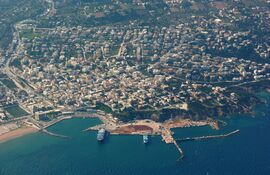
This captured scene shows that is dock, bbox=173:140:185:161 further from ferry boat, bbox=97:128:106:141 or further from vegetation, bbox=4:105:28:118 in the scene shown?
vegetation, bbox=4:105:28:118

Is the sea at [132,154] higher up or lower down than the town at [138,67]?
lower down

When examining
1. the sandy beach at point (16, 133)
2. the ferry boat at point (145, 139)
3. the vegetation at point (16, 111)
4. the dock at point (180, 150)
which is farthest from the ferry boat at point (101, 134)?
the vegetation at point (16, 111)

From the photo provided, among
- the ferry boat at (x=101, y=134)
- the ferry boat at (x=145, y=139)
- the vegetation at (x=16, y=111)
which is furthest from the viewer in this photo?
the vegetation at (x=16, y=111)

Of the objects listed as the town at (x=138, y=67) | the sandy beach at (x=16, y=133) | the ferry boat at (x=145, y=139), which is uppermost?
the town at (x=138, y=67)

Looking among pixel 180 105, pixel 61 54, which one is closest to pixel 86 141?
pixel 180 105

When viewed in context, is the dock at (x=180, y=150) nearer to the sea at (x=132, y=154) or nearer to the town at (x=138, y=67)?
the sea at (x=132, y=154)

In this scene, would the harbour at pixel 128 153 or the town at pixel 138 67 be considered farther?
the town at pixel 138 67
